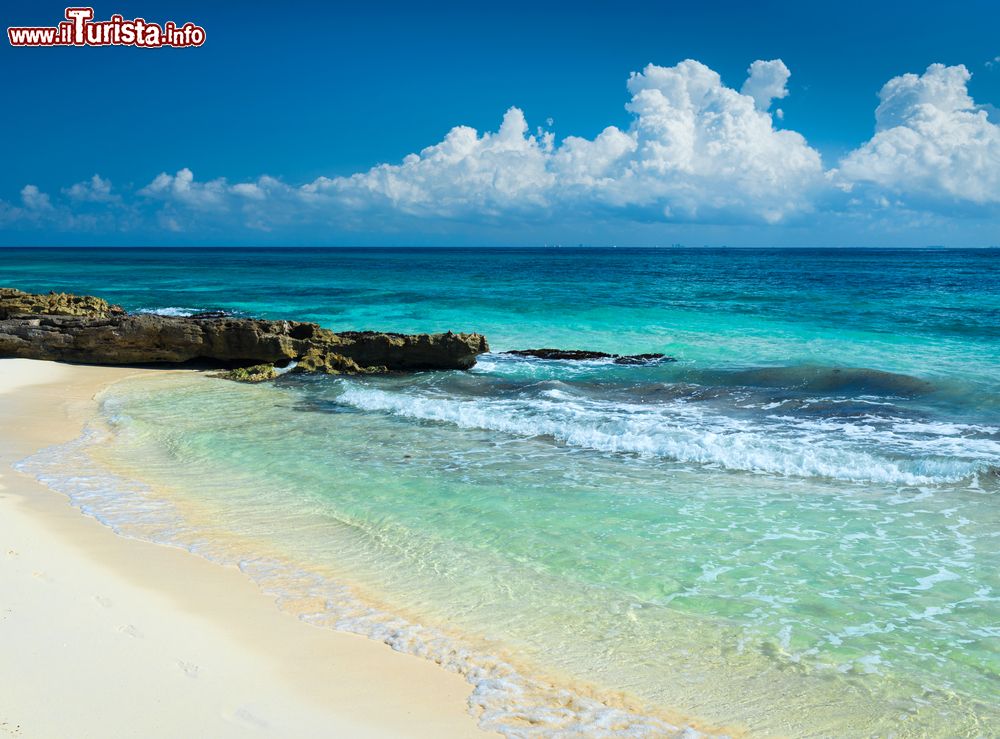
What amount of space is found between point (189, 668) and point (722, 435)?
26.4ft

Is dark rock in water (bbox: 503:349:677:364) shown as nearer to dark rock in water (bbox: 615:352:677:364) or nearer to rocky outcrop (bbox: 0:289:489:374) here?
dark rock in water (bbox: 615:352:677:364)

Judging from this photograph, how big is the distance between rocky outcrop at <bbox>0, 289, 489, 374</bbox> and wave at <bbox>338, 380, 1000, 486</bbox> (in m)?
2.46

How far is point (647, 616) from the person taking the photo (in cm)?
547

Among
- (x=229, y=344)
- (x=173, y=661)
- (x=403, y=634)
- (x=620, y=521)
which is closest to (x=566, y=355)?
(x=229, y=344)

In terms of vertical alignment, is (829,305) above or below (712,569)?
above

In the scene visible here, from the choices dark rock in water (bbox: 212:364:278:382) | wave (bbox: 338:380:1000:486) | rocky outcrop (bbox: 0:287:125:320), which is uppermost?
rocky outcrop (bbox: 0:287:125:320)

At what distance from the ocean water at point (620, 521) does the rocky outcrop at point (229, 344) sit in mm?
724

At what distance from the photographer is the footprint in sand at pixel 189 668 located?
439 centimetres

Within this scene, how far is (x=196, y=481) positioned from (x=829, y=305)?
3018 cm

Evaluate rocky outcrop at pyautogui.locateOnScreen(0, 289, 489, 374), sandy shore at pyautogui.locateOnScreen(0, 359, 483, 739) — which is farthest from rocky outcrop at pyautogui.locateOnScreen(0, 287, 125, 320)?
sandy shore at pyautogui.locateOnScreen(0, 359, 483, 739)

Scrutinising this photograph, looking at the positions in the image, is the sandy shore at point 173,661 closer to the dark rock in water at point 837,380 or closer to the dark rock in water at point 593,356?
the dark rock in water at point 837,380

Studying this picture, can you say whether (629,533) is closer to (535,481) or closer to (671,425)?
(535,481)

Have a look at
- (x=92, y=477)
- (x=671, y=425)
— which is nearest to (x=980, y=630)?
(x=671, y=425)

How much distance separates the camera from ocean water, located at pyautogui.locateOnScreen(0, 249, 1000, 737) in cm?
464
